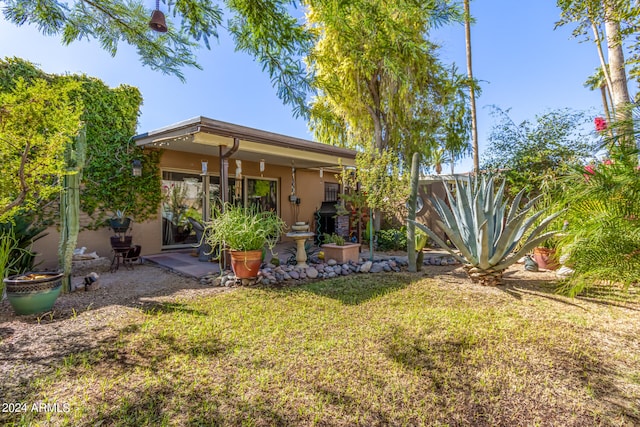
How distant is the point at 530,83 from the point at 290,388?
13099 millimetres

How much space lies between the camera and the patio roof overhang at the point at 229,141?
17.9 ft

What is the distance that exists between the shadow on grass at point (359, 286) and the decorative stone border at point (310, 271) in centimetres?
27

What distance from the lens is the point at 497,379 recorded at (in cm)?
222

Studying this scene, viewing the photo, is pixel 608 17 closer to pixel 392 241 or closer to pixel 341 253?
pixel 341 253

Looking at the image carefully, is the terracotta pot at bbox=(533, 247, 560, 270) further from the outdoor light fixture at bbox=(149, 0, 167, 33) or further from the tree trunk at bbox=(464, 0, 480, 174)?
the outdoor light fixture at bbox=(149, 0, 167, 33)

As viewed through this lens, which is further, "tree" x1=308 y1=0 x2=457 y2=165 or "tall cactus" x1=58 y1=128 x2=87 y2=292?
"tree" x1=308 y1=0 x2=457 y2=165

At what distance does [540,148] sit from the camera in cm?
878

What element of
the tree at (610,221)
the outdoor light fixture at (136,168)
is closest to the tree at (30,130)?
the outdoor light fixture at (136,168)

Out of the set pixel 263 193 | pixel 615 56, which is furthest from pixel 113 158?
pixel 615 56

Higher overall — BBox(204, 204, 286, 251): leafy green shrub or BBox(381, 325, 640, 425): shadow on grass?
BBox(204, 204, 286, 251): leafy green shrub

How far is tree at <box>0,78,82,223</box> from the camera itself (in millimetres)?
2922

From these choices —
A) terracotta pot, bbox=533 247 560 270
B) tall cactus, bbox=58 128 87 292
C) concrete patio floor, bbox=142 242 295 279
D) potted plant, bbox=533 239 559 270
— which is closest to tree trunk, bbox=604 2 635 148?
potted plant, bbox=533 239 559 270

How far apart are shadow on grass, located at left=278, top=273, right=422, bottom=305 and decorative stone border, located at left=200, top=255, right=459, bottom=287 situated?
273 mm

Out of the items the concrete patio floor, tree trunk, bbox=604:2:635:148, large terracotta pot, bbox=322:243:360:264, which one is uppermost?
tree trunk, bbox=604:2:635:148
